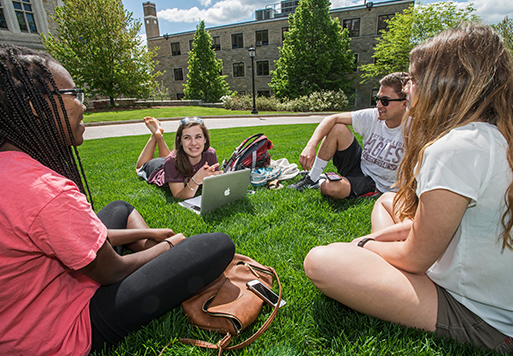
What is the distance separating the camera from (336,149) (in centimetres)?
392

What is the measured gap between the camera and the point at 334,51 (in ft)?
85.3

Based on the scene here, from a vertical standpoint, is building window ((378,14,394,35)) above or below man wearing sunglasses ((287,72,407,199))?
above

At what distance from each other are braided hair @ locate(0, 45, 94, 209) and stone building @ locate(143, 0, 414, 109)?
30.6m

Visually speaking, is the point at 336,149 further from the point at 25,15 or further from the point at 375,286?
the point at 25,15

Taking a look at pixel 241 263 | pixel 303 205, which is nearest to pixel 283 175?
pixel 303 205

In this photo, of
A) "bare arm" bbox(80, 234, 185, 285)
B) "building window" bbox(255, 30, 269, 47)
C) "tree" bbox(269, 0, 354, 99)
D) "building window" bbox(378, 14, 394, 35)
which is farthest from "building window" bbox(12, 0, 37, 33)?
"building window" bbox(378, 14, 394, 35)

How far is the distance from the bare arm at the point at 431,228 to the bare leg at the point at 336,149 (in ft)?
6.66

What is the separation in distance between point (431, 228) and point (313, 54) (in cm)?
2741

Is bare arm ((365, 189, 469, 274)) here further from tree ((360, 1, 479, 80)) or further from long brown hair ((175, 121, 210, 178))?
tree ((360, 1, 479, 80))

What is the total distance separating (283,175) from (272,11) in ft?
130

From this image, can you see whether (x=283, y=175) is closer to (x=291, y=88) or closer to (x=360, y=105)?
(x=291, y=88)

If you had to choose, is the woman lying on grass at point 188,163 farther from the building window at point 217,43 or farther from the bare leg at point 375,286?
the building window at point 217,43

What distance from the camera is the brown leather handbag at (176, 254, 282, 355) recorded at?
5.31ft

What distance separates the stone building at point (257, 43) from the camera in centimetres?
2780
